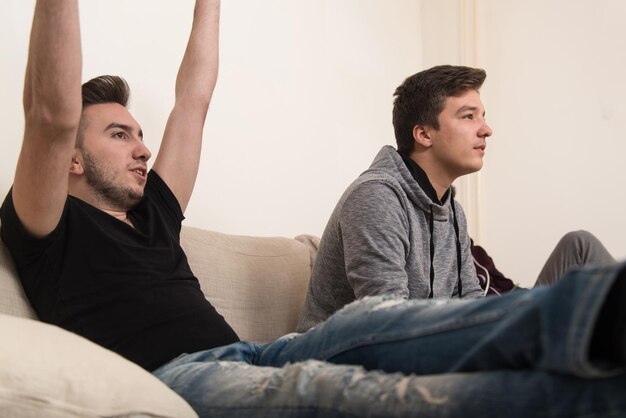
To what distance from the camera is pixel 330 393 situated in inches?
36.9

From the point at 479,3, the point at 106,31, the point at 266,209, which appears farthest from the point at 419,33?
the point at 106,31

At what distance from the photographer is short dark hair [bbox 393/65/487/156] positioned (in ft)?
7.32

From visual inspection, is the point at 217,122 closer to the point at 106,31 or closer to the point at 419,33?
the point at 106,31

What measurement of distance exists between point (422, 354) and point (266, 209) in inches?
66.5

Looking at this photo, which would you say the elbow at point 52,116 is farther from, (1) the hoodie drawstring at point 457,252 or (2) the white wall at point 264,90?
(1) the hoodie drawstring at point 457,252

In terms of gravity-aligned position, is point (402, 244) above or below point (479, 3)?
below

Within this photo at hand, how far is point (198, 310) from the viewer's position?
1.53 m

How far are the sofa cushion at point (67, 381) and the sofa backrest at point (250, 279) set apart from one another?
83cm

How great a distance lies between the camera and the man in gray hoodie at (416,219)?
Answer: 178 cm

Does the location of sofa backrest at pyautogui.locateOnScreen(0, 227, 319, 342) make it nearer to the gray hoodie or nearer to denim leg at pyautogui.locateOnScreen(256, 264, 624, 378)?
the gray hoodie

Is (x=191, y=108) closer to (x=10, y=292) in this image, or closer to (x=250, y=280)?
(x=250, y=280)

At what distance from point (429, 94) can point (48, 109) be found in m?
1.25

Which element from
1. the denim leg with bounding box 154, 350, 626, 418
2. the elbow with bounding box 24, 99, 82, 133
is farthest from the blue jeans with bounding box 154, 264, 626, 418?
the elbow with bounding box 24, 99, 82, 133

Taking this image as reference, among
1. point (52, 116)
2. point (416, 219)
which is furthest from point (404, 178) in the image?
point (52, 116)
